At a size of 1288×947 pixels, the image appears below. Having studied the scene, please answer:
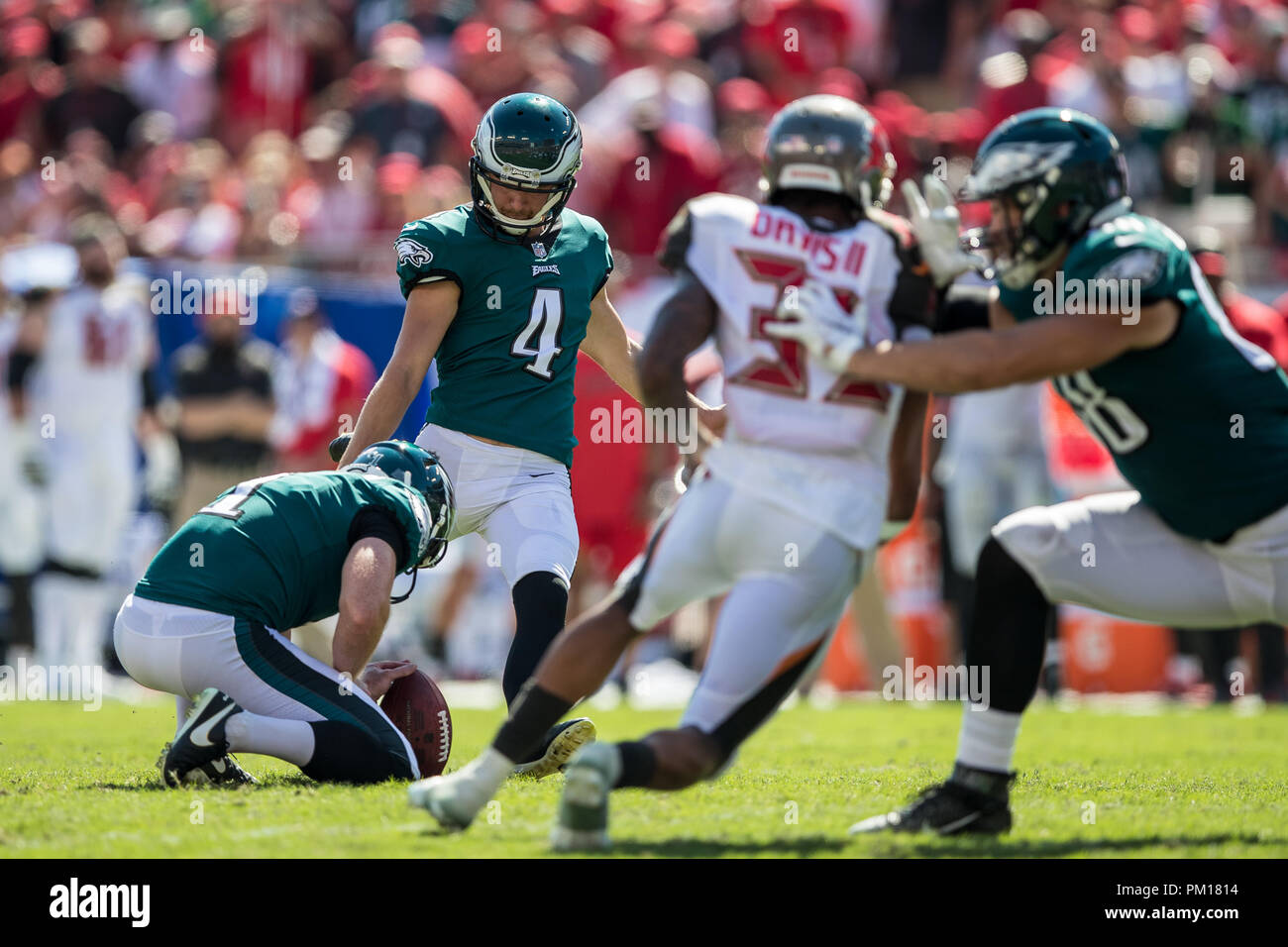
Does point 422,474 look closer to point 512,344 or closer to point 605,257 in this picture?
point 512,344

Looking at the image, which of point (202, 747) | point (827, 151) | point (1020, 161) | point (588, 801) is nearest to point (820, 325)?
point (827, 151)

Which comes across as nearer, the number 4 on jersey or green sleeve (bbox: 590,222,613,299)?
the number 4 on jersey

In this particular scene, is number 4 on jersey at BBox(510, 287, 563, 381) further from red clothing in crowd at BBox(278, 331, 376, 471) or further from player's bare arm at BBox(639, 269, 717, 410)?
red clothing in crowd at BBox(278, 331, 376, 471)

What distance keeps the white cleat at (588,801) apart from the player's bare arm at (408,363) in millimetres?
2033

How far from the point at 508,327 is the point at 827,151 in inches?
77.7

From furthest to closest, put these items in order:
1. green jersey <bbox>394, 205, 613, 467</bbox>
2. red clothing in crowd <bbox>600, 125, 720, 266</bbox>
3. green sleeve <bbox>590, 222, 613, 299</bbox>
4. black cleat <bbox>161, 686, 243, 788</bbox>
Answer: red clothing in crowd <bbox>600, 125, 720, 266</bbox> < green sleeve <bbox>590, 222, 613, 299</bbox> < green jersey <bbox>394, 205, 613, 467</bbox> < black cleat <bbox>161, 686, 243, 788</bbox>

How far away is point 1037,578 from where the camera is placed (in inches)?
185

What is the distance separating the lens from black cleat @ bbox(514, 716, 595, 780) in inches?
226

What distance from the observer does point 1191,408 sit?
4609 millimetres

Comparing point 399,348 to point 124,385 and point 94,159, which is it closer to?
point 124,385

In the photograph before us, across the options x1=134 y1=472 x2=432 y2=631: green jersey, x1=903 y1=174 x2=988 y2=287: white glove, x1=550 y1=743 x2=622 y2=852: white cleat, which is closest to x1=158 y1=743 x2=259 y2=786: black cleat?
x1=134 y1=472 x2=432 y2=631: green jersey

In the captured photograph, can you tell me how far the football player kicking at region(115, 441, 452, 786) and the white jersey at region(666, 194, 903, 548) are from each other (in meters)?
1.46
